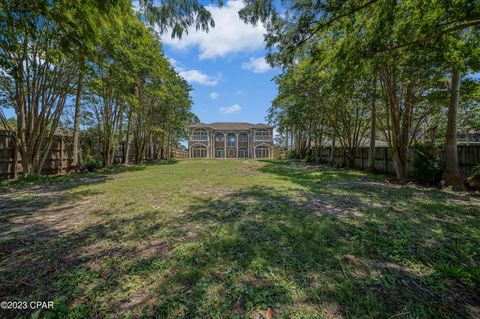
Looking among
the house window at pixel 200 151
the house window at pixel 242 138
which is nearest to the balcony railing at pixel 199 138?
the house window at pixel 200 151

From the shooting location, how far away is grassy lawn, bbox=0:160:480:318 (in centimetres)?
151

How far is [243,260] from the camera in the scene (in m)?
2.08

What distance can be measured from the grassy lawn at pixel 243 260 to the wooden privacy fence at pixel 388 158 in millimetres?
4764

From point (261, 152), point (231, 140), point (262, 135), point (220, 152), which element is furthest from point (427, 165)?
point (220, 152)

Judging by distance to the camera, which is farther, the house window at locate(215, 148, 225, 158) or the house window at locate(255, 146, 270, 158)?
the house window at locate(215, 148, 225, 158)

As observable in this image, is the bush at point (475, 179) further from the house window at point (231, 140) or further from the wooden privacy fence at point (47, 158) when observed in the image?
the house window at point (231, 140)

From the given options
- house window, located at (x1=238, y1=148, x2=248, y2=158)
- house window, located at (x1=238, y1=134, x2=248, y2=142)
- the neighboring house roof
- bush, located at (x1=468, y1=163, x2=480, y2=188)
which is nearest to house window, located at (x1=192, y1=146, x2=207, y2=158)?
the neighboring house roof

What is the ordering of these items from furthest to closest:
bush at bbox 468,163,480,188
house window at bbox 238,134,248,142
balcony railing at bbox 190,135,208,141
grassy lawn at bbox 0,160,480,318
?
house window at bbox 238,134,248,142 → balcony railing at bbox 190,135,208,141 → bush at bbox 468,163,480,188 → grassy lawn at bbox 0,160,480,318

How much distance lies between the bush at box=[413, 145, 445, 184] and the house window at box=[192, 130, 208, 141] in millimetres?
33838

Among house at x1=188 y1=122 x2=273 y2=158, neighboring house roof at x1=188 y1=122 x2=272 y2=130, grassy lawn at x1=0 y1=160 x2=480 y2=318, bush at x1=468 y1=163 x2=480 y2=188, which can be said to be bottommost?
grassy lawn at x1=0 y1=160 x2=480 y2=318

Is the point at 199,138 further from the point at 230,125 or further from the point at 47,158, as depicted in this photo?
the point at 47,158

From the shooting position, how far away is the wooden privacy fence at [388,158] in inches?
272

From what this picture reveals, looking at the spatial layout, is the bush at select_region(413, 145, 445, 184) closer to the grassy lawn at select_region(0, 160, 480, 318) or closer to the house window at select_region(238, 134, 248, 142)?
the grassy lawn at select_region(0, 160, 480, 318)

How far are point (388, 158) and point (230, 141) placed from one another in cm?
3093
